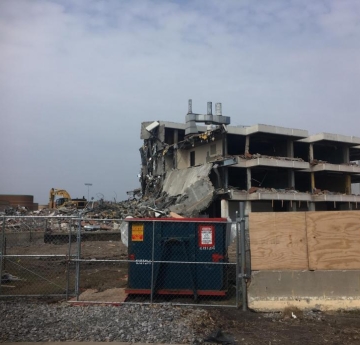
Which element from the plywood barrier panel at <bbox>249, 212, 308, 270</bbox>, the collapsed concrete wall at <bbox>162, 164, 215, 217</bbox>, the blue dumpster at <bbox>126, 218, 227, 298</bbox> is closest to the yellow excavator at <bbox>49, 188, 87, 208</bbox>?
the collapsed concrete wall at <bbox>162, 164, 215, 217</bbox>

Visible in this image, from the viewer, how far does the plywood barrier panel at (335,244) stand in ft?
27.4

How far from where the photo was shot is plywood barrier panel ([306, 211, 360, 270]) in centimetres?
836

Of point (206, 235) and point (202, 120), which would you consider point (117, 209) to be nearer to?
point (202, 120)

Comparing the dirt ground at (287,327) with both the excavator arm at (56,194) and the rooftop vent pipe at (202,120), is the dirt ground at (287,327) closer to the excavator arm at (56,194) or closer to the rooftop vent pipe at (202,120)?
the rooftop vent pipe at (202,120)

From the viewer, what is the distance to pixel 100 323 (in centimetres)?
703

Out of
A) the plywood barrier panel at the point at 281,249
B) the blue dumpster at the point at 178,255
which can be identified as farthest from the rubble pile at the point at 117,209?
the plywood barrier panel at the point at 281,249

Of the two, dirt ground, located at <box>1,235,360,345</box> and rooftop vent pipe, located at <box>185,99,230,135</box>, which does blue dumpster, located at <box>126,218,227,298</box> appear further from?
rooftop vent pipe, located at <box>185,99,230,135</box>

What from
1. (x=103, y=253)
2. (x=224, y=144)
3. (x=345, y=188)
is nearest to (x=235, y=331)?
(x=103, y=253)

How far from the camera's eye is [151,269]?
875 cm

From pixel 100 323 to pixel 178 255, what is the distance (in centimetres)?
240

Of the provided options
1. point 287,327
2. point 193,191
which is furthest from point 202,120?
point 287,327

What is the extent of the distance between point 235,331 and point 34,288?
5871mm

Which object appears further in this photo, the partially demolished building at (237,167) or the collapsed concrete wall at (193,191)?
the partially demolished building at (237,167)

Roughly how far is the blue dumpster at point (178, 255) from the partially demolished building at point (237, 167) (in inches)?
931
